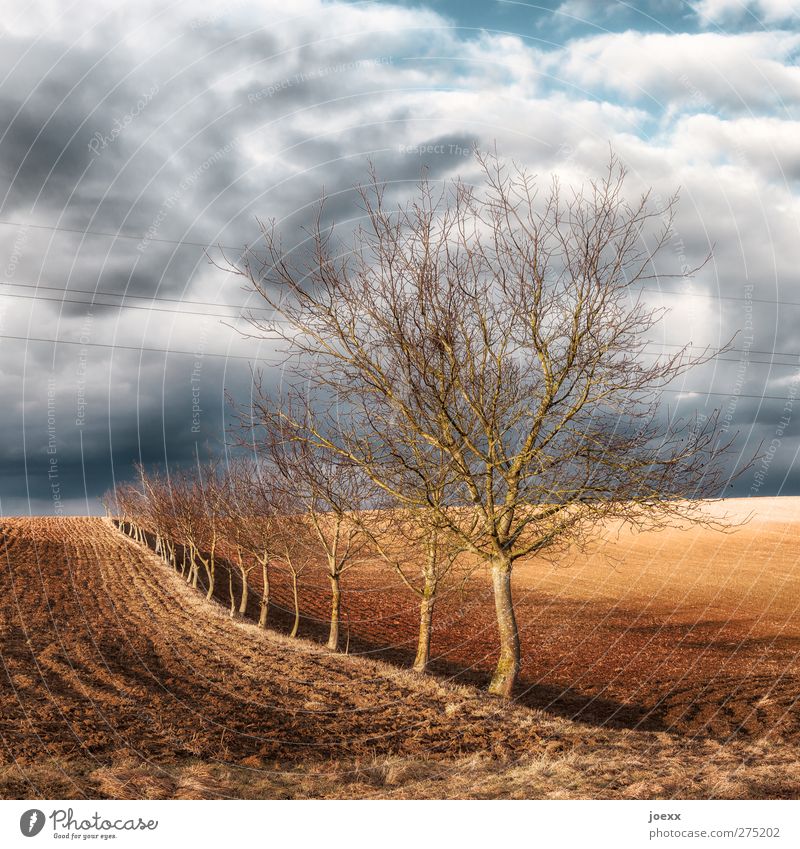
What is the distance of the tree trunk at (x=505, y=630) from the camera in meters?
13.1

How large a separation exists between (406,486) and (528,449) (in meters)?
2.64

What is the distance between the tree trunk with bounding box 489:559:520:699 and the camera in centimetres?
1312

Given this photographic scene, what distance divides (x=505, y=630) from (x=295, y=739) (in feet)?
16.0

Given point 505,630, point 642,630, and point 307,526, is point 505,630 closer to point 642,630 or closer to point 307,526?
point 307,526

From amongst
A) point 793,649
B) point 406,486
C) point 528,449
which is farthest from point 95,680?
point 793,649

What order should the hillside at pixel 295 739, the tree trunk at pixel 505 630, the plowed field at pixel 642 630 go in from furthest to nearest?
the plowed field at pixel 642 630 < the tree trunk at pixel 505 630 < the hillside at pixel 295 739

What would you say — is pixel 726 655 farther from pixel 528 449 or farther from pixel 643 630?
pixel 528 449
